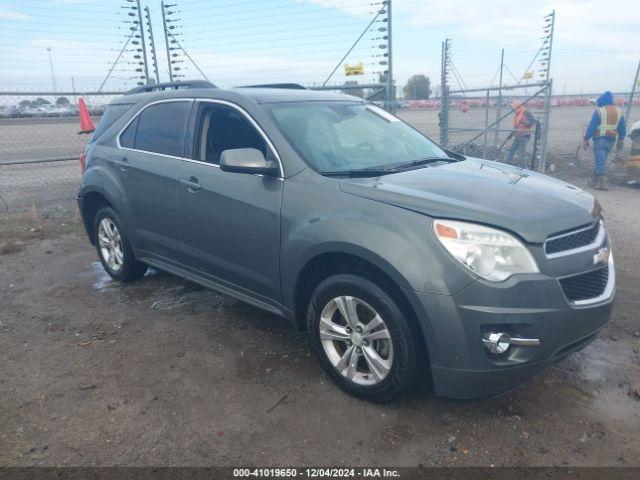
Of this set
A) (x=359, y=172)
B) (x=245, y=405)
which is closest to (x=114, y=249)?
(x=245, y=405)

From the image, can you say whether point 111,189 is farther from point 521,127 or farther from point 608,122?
point 608,122

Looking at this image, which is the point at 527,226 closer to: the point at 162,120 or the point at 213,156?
the point at 213,156

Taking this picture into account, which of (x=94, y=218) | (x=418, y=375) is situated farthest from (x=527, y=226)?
Answer: (x=94, y=218)

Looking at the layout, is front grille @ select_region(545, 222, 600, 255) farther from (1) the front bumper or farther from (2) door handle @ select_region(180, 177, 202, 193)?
(2) door handle @ select_region(180, 177, 202, 193)

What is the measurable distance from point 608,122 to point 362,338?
9367 millimetres

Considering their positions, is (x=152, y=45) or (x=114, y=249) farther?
(x=152, y=45)

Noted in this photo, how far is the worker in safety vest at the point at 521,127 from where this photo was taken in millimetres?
11086

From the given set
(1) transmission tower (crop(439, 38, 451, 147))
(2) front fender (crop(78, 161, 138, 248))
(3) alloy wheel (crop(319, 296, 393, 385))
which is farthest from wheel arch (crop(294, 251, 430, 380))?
(1) transmission tower (crop(439, 38, 451, 147))

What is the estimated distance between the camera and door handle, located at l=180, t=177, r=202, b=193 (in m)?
3.97

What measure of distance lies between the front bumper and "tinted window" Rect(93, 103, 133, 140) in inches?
145

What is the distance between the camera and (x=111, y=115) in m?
5.18

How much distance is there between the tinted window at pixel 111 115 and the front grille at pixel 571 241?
3.96 metres

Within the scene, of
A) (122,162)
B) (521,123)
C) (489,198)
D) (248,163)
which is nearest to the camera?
(489,198)

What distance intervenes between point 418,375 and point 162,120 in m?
3.03
